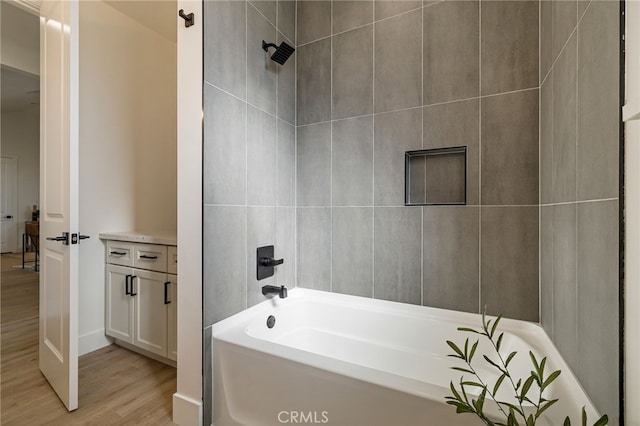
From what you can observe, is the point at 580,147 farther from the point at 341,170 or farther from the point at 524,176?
the point at 341,170


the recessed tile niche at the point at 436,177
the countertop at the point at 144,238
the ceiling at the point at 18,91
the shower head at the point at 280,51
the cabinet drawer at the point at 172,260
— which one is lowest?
the cabinet drawer at the point at 172,260

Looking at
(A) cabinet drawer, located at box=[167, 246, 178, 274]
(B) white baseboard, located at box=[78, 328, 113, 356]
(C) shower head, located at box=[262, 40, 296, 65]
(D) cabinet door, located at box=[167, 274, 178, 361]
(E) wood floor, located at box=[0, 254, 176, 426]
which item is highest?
(C) shower head, located at box=[262, 40, 296, 65]

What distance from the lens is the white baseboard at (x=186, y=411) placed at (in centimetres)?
149

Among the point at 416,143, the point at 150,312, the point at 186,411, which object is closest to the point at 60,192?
the point at 150,312

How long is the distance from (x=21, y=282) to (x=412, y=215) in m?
5.22

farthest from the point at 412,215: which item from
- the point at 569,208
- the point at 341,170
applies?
the point at 569,208

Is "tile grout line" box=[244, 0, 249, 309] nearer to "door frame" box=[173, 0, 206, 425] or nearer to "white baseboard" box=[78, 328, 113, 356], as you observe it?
"door frame" box=[173, 0, 206, 425]

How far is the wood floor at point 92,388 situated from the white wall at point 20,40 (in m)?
2.69

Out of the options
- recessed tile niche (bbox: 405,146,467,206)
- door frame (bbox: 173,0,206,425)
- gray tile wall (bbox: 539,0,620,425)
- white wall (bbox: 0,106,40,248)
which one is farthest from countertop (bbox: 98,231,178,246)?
white wall (bbox: 0,106,40,248)

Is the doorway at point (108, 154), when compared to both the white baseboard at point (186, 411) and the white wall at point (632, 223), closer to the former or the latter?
the white baseboard at point (186, 411)

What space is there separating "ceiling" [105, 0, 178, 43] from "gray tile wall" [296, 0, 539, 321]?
45.9 inches

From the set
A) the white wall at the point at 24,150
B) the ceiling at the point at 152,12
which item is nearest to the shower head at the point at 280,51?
the ceiling at the point at 152,12

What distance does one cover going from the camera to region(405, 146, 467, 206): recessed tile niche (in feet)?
5.84

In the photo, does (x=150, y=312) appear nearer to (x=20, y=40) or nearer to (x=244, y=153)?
(x=244, y=153)
